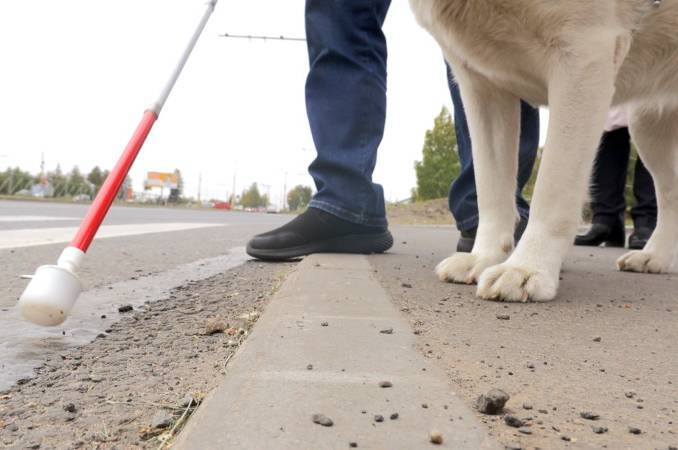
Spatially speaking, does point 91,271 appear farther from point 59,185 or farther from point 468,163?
point 59,185

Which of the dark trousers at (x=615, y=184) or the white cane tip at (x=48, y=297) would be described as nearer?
the white cane tip at (x=48, y=297)

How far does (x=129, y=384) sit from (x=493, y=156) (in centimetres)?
211

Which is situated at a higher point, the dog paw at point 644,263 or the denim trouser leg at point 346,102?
the denim trouser leg at point 346,102

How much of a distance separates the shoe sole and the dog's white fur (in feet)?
2.52

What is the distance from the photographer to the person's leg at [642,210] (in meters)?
5.59

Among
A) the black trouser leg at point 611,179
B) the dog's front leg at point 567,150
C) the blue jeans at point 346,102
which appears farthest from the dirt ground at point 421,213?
the dog's front leg at point 567,150

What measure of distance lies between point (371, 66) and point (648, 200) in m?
3.53

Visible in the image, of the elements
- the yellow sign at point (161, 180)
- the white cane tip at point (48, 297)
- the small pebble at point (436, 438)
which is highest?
the yellow sign at point (161, 180)

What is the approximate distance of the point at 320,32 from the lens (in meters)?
3.24

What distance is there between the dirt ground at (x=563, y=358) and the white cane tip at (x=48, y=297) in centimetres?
73

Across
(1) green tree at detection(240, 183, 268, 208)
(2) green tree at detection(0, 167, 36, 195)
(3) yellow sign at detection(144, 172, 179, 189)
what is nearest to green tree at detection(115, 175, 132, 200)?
(2) green tree at detection(0, 167, 36, 195)

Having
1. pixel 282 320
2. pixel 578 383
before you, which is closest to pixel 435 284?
pixel 282 320

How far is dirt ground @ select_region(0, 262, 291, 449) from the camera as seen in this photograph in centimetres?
A: 89

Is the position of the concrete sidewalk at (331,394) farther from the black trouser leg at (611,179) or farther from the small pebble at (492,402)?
the black trouser leg at (611,179)
